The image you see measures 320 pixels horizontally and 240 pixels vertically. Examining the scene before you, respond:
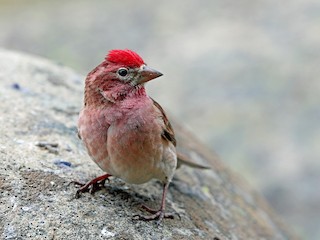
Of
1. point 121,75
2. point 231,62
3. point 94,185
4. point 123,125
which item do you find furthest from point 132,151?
point 231,62

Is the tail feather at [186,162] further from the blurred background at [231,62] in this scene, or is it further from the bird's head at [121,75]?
the blurred background at [231,62]

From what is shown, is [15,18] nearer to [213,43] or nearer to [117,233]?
[213,43]

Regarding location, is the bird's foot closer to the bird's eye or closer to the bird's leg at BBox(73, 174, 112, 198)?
the bird's leg at BBox(73, 174, 112, 198)

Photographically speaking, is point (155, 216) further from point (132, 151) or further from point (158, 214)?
point (132, 151)

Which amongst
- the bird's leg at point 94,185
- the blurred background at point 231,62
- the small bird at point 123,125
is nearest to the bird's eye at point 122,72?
the small bird at point 123,125

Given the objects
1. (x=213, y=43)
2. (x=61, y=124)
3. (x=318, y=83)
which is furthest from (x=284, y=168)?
(x=61, y=124)

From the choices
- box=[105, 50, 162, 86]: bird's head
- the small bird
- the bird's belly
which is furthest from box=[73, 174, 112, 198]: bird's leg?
box=[105, 50, 162, 86]: bird's head
